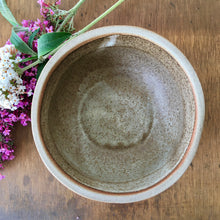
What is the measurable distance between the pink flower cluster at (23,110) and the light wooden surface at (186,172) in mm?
30

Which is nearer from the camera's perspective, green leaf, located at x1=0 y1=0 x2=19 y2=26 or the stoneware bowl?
the stoneware bowl

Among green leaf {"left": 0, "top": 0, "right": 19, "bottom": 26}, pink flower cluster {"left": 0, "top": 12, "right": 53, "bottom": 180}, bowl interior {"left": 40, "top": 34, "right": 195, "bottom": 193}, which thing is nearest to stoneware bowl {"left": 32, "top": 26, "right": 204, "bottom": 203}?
bowl interior {"left": 40, "top": 34, "right": 195, "bottom": 193}

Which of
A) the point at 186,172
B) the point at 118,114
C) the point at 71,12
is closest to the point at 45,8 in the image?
the point at 71,12

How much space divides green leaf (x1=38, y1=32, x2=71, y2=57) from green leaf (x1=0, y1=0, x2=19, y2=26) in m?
0.14

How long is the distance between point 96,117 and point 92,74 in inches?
5.6

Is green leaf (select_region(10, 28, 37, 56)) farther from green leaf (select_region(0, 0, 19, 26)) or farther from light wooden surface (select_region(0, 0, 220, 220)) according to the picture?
light wooden surface (select_region(0, 0, 220, 220))

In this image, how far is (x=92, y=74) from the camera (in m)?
0.82

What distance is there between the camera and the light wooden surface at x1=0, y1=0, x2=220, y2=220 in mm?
780

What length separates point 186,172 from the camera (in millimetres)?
783

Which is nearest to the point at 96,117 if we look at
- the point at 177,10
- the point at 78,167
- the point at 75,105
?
the point at 75,105

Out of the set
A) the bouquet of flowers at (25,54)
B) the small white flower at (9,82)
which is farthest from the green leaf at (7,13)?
the small white flower at (9,82)

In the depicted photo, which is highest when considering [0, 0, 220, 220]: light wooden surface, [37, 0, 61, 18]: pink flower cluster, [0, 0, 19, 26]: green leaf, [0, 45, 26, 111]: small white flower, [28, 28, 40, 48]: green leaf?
[0, 0, 19, 26]: green leaf

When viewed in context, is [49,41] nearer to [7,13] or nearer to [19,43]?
[19,43]

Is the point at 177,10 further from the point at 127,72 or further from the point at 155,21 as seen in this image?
the point at 127,72
